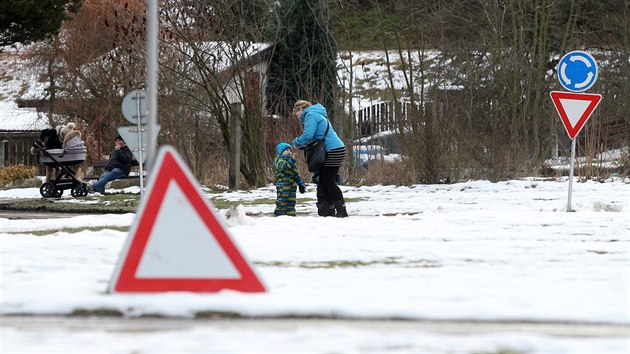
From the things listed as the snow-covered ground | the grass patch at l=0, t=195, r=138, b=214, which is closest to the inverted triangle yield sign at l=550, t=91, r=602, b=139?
the snow-covered ground

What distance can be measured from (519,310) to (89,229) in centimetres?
763

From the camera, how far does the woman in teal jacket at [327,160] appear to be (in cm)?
1792

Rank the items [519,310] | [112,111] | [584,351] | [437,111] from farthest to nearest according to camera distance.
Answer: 1. [112,111]
2. [437,111]
3. [519,310]
4. [584,351]

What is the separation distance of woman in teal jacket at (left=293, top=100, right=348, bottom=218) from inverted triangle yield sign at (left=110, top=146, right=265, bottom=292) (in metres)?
10.2

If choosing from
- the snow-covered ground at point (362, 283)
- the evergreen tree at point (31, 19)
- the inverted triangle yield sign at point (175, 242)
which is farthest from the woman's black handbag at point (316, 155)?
the inverted triangle yield sign at point (175, 242)

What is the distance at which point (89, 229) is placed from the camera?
14.0 metres

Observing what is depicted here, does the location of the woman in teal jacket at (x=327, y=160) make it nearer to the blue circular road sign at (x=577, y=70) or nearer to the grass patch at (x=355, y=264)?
the blue circular road sign at (x=577, y=70)

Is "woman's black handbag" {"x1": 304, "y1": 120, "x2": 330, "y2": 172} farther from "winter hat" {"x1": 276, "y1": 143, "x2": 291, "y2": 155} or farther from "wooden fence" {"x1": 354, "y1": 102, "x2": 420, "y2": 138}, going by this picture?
"wooden fence" {"x1": 354, "y1": 102, "x2": 420, "y2": 138}

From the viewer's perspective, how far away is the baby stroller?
91.2 ft

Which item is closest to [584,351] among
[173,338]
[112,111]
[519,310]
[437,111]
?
[519,310]

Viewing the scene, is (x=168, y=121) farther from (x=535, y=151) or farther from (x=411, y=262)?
(x=411, y=262)

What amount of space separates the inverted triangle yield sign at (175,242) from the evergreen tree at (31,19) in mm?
15683

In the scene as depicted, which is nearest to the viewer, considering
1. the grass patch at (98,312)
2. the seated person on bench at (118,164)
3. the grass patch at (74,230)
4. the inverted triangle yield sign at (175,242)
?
the grass patch at (98,312)

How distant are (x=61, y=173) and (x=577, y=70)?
43.0 ft
